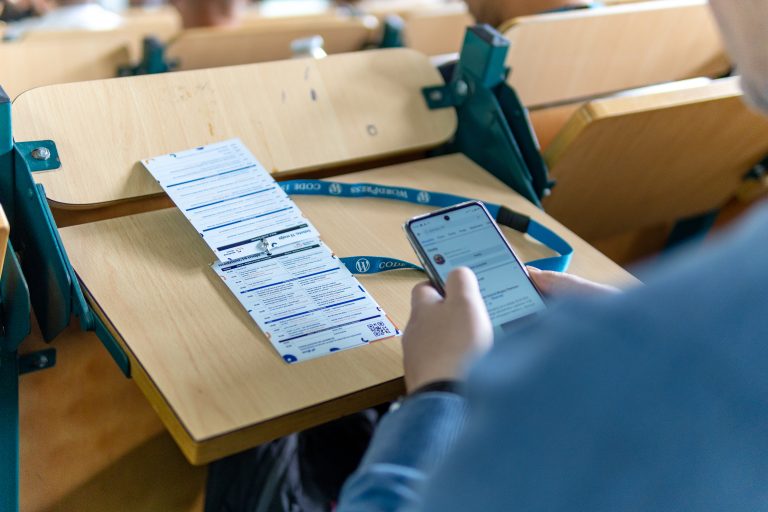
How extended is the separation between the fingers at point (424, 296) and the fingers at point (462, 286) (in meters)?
0.04

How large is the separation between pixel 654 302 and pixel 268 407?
1.65ft

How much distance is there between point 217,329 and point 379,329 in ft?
0.60

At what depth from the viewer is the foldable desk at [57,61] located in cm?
154

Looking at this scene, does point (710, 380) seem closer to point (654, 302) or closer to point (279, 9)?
point (654, 302)

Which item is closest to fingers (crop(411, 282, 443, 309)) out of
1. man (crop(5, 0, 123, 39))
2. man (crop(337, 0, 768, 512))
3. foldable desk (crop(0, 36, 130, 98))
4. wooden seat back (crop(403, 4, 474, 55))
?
man (crop(337, 0, 768, 512))

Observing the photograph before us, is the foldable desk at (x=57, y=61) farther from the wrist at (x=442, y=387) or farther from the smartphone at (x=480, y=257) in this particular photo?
the wrist at (x=442, y=387)

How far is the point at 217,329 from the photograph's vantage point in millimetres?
874

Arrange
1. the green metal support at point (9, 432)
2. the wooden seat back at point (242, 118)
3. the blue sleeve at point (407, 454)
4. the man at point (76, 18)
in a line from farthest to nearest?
the man at point (76, 18), the wooden seat back at point (242, 118), the green metal support at point (9, 432), the blue sleeve at point (407, 454)

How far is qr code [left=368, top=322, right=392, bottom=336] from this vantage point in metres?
0.89

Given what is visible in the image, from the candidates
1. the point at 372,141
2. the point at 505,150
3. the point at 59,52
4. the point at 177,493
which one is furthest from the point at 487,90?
the point at 59,52

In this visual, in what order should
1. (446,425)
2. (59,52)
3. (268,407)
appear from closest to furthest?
(446,425)
(268,407)
(59,52)

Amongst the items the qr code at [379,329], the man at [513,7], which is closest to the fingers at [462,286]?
the qr code at [379,329]

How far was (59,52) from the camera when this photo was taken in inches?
63.6

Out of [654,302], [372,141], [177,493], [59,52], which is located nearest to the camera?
[654,302]
